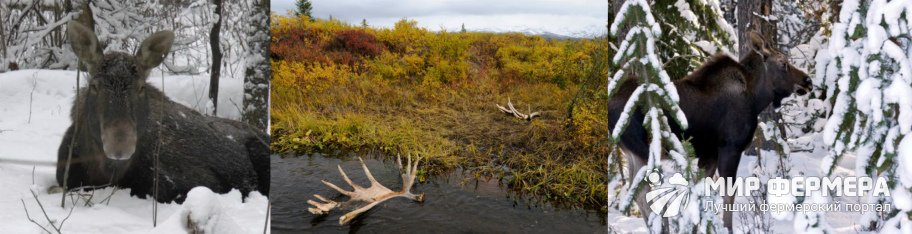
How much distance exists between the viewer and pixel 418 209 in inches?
129

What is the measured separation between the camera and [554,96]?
335 centimetres

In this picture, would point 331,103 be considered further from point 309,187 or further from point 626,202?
point 626,202

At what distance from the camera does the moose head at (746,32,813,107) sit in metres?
2.79

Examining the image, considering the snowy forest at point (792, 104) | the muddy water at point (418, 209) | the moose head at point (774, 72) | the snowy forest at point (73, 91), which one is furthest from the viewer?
the muddy water at point (418, 209)

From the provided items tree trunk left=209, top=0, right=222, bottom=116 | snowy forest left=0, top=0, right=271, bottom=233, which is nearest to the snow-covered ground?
snowy forest left=0, top=0, right=271, bottom=233

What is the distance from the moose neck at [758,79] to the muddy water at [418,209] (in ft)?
3.32

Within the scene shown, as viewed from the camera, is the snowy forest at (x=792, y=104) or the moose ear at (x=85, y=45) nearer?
the snowy forest at (x=792, y=104)

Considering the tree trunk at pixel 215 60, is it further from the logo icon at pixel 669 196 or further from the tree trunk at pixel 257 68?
the logo icon at pixel 669 196

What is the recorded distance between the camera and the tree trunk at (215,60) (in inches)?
122

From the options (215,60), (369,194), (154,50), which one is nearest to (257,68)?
(215,60)

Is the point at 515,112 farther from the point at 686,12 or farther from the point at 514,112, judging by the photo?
the point at 686,12

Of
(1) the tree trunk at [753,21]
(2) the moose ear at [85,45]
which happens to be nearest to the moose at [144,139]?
(2) the moose ear at [85,45]

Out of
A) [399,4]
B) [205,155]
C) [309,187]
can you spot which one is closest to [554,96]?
[399,4]

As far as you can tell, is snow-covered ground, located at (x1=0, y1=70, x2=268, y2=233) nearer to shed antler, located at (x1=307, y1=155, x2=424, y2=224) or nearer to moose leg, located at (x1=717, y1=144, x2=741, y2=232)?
shed antler, located at (x1=307, y1=155, x2=424, y2=224)
